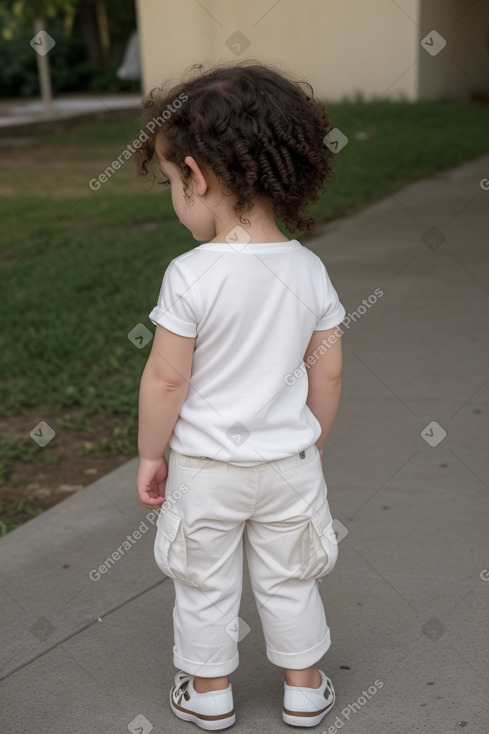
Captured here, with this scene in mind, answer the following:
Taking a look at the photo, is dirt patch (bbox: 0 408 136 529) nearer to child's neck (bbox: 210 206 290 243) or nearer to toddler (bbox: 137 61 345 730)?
toddler (bbox: 137 61 345 730)

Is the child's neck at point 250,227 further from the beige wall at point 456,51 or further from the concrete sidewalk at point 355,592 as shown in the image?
the beige wall at point 456,51

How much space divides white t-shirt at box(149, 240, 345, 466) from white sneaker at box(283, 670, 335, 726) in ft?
1.82

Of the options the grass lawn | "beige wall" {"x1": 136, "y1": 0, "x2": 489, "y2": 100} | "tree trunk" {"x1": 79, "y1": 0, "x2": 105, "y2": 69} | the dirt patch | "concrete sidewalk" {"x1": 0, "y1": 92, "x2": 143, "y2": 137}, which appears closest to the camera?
the dirt patch

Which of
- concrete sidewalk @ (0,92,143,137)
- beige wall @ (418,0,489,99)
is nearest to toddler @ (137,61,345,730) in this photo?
concrete sidewalk @ (0,92,143,137)

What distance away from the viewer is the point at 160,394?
1.93 metres

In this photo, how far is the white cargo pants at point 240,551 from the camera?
6.39 ft

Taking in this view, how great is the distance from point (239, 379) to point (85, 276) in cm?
440

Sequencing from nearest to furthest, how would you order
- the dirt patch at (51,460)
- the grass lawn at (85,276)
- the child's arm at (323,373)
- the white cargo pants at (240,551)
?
the white cargo pants at (240,551)
the child's arm at (323,373)
the dirt patch at (51,460)
the grass lawn at (85,276)

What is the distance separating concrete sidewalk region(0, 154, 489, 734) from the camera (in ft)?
7.13

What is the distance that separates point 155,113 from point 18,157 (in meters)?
11.4

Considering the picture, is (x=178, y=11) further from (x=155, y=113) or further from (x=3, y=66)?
(x=155, y=113)

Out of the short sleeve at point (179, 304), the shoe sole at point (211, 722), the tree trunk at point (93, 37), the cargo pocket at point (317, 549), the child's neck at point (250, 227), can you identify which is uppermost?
the child's neck at point (250, 227)

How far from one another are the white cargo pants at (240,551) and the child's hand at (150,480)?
0.03 metres

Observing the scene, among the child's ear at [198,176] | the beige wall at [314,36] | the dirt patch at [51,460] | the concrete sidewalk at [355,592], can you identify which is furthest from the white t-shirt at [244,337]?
the beige wall at [314,36]
